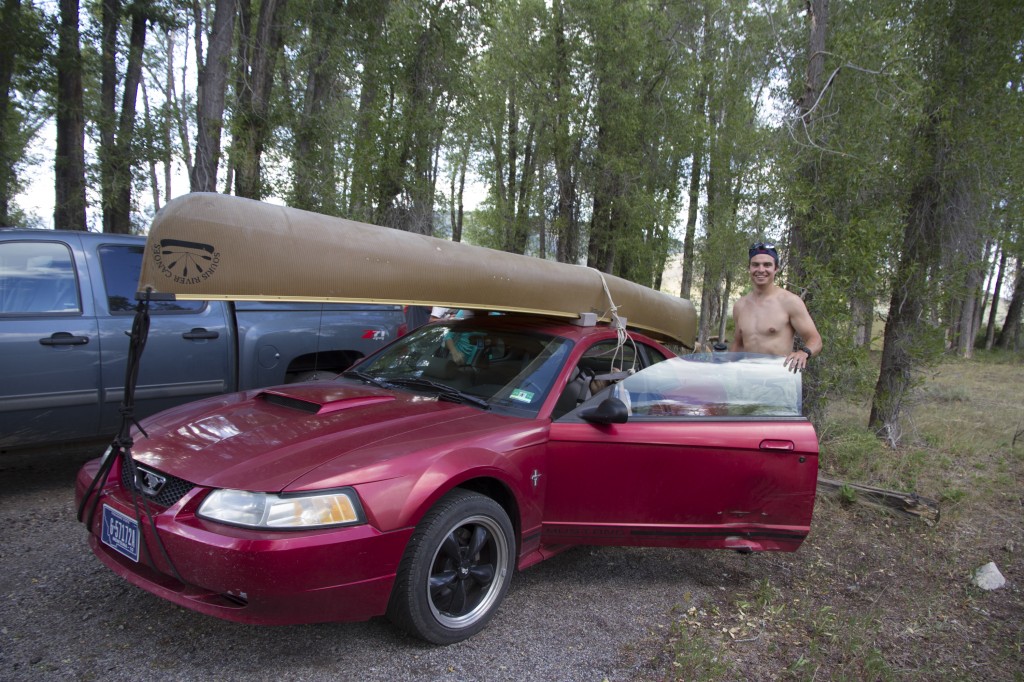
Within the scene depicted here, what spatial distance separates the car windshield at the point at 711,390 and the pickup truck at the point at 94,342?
8.56 ft

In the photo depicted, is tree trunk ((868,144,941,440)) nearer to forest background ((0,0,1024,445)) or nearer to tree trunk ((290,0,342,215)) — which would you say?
forest background ((0,0,1024,445))

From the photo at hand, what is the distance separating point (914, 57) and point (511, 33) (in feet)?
36.3

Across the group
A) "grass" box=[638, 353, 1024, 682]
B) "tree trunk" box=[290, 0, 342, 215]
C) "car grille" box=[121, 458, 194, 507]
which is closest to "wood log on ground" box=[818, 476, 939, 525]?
"grass" box=[638, 353, 1024, 682]

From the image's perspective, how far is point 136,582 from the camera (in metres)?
2.49

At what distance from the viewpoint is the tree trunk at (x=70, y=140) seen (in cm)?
1038

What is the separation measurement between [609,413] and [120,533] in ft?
7.26

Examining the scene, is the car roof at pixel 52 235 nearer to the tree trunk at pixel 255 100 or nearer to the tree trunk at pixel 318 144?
the tree trunk at pixel 255 100

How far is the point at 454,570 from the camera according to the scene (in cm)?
276

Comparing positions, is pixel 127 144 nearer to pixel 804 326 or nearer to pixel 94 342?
pixel 94 342

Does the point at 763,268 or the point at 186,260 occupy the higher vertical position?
Answer: the point at 763,268

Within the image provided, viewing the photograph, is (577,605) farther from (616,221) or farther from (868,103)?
(616,221)

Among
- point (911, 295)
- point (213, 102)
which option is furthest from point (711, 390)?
point (213, 102)

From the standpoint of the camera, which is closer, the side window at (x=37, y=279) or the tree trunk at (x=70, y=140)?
the side window at (x=37, y=279)

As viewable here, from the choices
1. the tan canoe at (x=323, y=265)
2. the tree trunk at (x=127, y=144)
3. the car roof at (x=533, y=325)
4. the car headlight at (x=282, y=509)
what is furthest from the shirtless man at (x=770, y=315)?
the tree trunk at (x=127, y=144)
